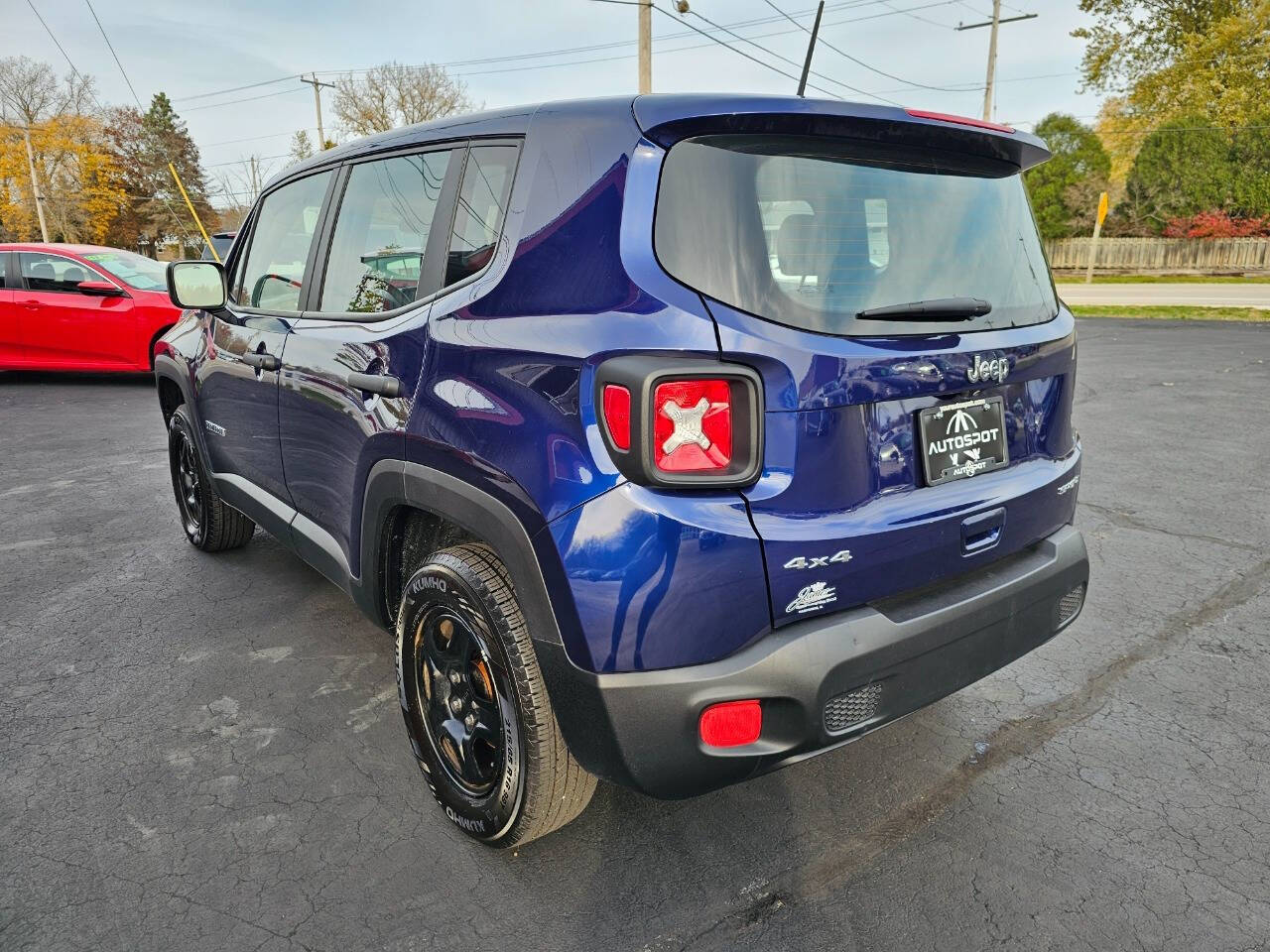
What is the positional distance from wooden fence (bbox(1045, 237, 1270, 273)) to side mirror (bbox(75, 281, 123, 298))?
→ 33.3 metres

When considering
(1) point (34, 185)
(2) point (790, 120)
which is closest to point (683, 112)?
(2) point (790, 120)

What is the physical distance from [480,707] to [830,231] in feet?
4.77

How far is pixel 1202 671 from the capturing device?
319 cm

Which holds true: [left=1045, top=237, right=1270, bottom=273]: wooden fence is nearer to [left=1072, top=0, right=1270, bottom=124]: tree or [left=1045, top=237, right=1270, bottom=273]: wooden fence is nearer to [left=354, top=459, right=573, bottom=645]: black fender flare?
[left=1072, top=0, right=1270, bottom=124]: tree

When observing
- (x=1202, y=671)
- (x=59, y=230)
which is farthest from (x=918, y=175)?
(x=59, y=230)

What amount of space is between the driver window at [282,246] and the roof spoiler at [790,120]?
5.64 feet

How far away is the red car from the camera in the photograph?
9961 mm

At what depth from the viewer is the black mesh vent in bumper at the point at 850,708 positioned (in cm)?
189

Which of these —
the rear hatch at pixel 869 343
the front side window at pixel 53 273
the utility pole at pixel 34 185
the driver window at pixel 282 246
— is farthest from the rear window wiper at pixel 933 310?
the utility pole at pixel 34 185

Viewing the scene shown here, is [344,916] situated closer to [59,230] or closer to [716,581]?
[716,581]

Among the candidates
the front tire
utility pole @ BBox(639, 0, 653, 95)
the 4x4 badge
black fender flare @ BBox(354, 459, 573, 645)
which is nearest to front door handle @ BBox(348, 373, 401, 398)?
black fender flare @ BBox(354, 459, 573, 645)

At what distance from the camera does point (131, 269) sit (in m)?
10.4

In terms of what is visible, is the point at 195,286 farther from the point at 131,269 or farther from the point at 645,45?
the point at 645,45

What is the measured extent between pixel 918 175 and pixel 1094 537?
3174 mm
